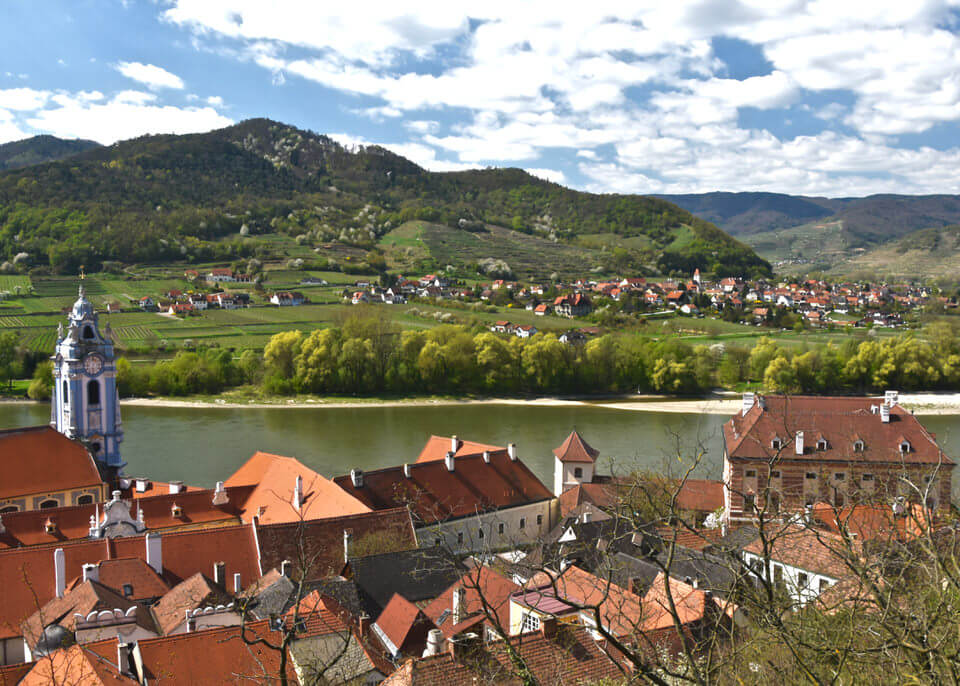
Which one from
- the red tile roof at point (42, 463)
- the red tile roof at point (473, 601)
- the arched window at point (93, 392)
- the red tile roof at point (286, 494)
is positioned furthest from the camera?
the arched window at point (93, 392)

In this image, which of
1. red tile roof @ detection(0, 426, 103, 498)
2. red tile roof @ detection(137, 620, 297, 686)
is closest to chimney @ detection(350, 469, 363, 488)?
red tile roof @ detection(0, 426, 103, 498)

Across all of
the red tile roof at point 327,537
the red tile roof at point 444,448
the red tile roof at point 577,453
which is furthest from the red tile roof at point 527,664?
the red tile roof at point 577,453

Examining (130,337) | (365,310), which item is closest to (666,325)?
(365,310)

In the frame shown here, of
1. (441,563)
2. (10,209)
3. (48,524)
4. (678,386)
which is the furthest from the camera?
(10,209)

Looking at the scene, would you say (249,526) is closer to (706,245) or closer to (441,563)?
(441,563)

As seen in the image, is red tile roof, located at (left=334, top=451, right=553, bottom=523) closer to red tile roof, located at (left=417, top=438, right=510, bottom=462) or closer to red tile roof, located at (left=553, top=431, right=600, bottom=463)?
red tile roof, located at (left=417, top=438, right=510, bottom=462)

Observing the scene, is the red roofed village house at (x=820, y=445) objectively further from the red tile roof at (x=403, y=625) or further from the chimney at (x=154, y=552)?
the chimney at (x=154, y=552)

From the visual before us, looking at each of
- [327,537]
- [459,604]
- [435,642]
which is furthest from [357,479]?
[435,642]
